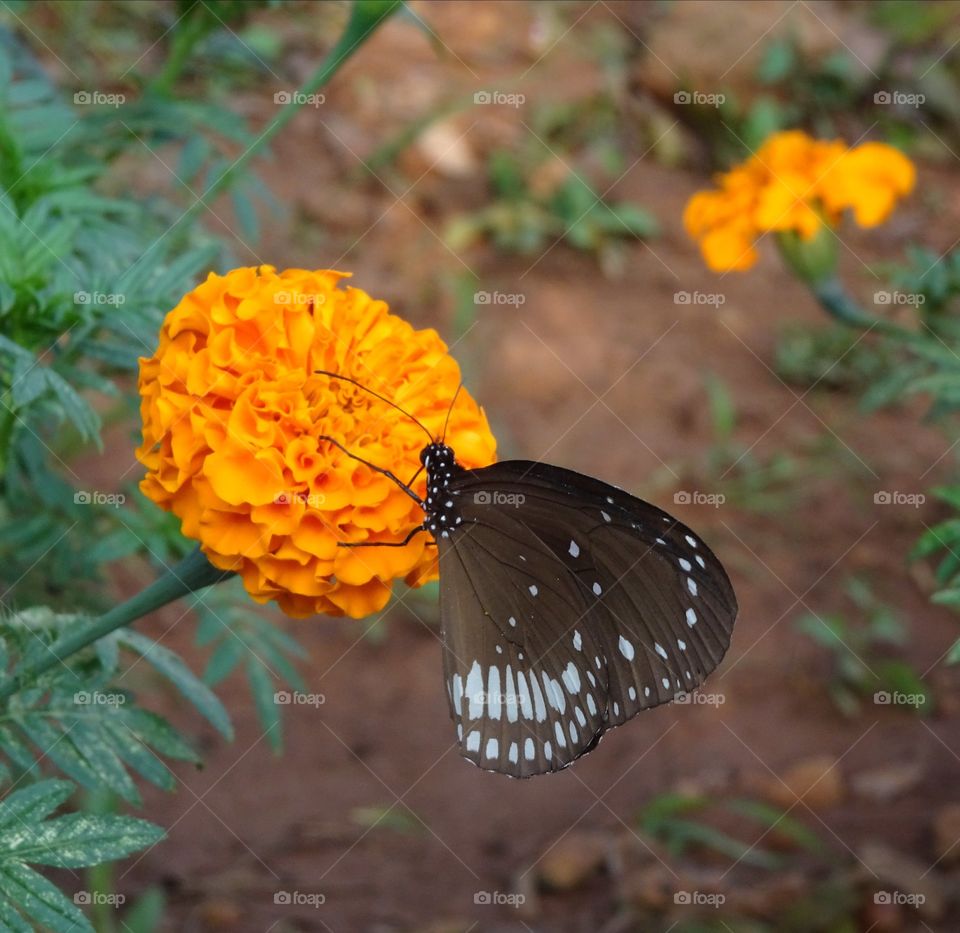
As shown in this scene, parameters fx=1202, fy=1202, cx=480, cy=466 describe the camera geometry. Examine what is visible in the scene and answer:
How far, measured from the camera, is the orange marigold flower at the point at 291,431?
1.46m

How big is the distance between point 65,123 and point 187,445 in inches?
44.4

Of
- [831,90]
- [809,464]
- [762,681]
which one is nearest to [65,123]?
[762,681]
